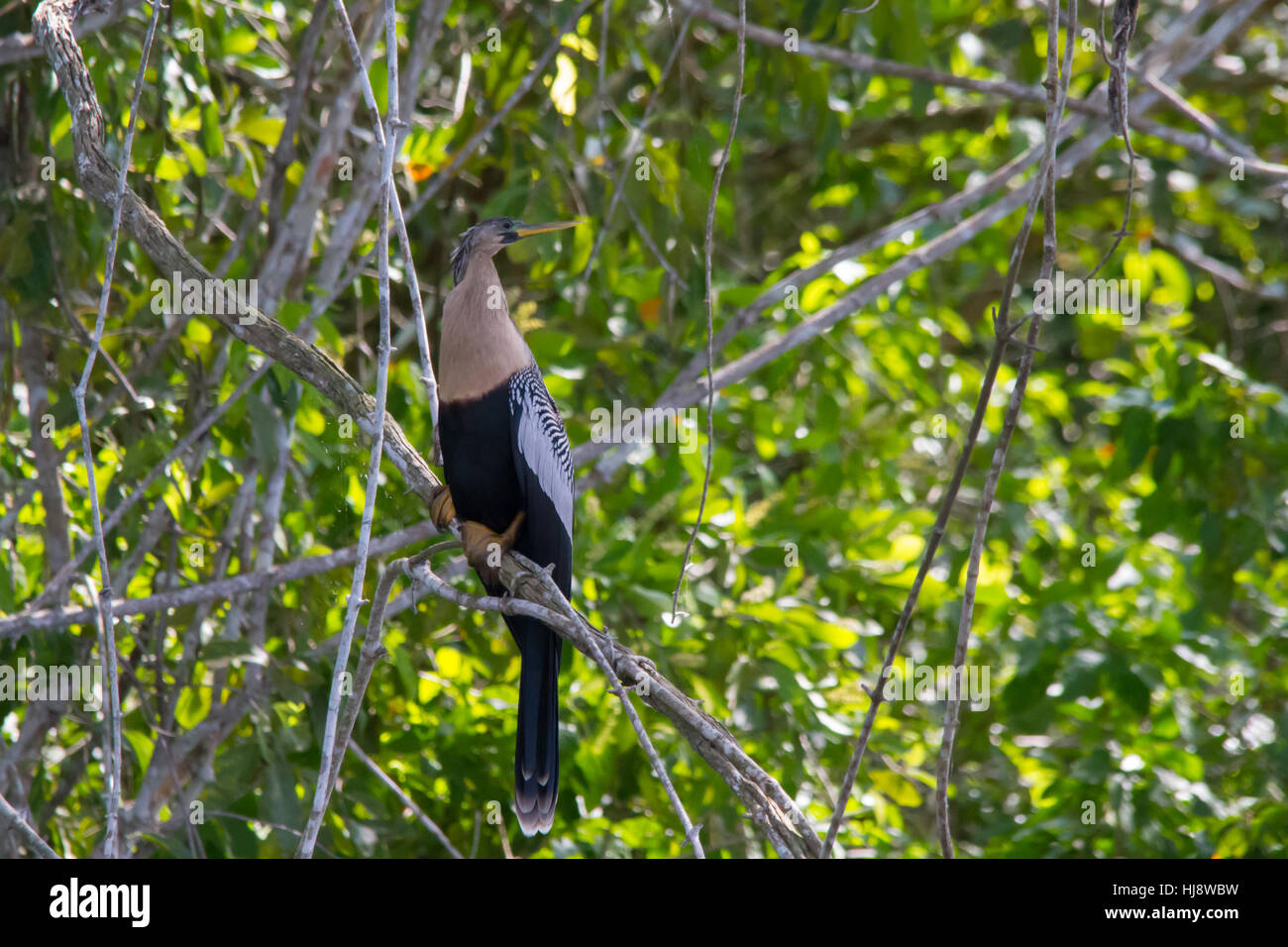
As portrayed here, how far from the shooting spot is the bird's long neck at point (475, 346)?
297 cm

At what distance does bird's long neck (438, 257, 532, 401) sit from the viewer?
2.97 metres

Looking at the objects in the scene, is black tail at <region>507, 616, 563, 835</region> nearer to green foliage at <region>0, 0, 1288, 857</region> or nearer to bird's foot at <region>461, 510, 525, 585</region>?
bird's foot at <region>461, 510, 525, 585</region>

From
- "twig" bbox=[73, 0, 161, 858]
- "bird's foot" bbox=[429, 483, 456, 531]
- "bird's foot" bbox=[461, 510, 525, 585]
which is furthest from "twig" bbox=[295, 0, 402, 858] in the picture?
"bird's foot" bbox=[429, 483, 456, 531]

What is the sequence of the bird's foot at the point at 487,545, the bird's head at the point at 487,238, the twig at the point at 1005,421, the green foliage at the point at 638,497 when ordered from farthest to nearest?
the green foliage at the point at 638,497, the bird's head at the point at 487,238, the bird's foot at the point at 487,545, the twig at the point at 1005,421

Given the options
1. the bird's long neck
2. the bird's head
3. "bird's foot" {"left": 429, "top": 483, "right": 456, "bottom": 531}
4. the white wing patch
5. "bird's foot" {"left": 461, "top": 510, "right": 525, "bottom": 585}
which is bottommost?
"bird's foot" {"left": 461, "top": 510, "right": 525, "bottom": 585}

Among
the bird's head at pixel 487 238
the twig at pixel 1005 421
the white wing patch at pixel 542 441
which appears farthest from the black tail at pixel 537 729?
the twig at pixel 1005 421

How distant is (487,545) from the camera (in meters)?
2.83

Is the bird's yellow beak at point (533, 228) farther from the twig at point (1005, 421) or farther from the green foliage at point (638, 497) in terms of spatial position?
the twig at point (1005, 421)

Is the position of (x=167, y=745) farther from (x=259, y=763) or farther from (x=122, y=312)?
(x=122, y=312)

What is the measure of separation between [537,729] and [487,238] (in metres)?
1.26

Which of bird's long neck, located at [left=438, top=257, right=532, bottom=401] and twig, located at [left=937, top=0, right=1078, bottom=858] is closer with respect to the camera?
twig, located at [left=937, top=0, right=1078, bottom=858]

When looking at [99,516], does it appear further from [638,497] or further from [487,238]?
[638,497]

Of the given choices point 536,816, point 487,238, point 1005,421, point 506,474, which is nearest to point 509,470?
point 506,474

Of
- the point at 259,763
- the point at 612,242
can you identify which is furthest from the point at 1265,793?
the point at 259,763
